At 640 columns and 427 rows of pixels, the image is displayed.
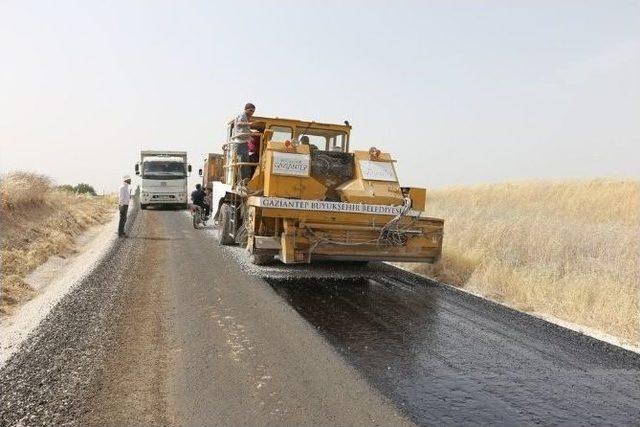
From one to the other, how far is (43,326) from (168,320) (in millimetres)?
1256

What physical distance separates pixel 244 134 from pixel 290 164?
1.66 meters

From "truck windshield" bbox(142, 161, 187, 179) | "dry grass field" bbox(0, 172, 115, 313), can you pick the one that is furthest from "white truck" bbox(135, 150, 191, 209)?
"dry grass field" bbox(0, 172, 115, 313)

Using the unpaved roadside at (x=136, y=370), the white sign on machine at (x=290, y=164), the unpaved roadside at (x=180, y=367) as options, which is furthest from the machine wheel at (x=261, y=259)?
the unpaved roadside at (x=136, y=370)

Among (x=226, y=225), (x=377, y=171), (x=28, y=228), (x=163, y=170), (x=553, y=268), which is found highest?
(x=163, y=170)

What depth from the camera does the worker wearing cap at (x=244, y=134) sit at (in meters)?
10.2

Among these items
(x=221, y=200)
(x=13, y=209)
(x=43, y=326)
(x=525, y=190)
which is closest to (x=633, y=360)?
(x=43, y=326)

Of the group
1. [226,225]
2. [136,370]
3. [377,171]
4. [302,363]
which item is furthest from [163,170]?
[302,363]

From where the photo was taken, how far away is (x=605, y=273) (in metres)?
8.65

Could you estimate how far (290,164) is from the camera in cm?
888

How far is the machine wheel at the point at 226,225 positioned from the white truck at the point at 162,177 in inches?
585

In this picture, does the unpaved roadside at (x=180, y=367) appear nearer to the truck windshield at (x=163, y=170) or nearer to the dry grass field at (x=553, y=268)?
the dry grass field at (x=553, y=268)

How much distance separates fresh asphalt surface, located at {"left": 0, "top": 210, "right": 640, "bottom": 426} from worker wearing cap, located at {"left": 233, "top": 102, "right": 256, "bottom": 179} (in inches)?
129

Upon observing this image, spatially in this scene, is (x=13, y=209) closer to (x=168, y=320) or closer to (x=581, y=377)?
(x=168, y=320)

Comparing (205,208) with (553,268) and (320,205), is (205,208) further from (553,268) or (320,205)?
(553,268)
